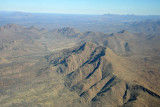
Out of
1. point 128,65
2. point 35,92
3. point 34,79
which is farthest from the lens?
point 128,65

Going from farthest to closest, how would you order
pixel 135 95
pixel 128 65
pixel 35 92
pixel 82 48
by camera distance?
pixel 82 48, pixel 128 65, pixel 35 92, pixel 135 95

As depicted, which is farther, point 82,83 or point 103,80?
point 103,80

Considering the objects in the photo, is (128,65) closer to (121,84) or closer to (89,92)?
(121,84)

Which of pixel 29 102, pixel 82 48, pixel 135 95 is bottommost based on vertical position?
pixel 29 102

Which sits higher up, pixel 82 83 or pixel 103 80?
pixel 103 80

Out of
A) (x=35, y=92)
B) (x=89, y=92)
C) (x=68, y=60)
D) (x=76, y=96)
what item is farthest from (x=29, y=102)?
(x=68, y=60)

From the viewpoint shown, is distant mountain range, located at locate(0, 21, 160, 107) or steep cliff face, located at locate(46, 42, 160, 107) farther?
distant mountain range, located at locate(0, 21, 160, 107)

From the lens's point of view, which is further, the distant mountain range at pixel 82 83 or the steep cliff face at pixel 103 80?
the distant mountain range at pixel 82 83

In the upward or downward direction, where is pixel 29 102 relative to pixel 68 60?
downward

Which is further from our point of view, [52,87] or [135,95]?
[52,87]

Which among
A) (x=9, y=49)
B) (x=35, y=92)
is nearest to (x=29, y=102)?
(x=35, y=92)

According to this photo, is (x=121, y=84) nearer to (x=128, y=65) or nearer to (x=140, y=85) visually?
(x=140, y=85)
